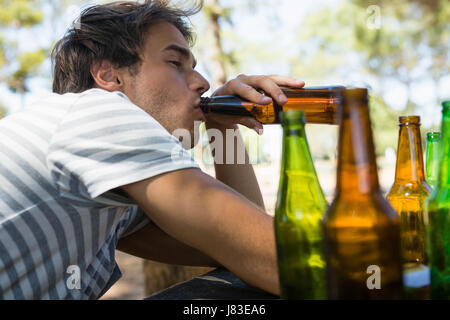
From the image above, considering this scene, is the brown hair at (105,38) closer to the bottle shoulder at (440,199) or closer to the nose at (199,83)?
the nose at (199,83)

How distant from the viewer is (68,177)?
80 centimetres

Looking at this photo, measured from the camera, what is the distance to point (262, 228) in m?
0.67

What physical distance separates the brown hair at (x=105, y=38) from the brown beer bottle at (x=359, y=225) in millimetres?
996

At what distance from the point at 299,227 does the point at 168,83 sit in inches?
33.6

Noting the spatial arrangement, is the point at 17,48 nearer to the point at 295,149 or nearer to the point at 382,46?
the point at 382,46

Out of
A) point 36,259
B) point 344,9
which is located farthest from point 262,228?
point 344,9

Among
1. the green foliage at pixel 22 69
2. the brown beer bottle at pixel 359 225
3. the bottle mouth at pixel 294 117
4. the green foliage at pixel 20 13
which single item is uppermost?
the green foliage at pixel 20 13

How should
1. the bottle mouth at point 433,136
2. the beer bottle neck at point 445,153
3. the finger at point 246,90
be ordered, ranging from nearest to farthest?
1. the beer bottle neck at point 445,153
2. the bottle mouth at point 433,136
3. the finger at point 246,90

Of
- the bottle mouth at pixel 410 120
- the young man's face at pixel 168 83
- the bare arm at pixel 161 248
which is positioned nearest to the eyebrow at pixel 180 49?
the young man's face at pixel 168 83

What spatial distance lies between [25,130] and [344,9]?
1101 centimetres

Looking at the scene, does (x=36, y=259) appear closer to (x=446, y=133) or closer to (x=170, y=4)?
(x=446, y=133)

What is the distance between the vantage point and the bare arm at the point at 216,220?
0.67 meters
